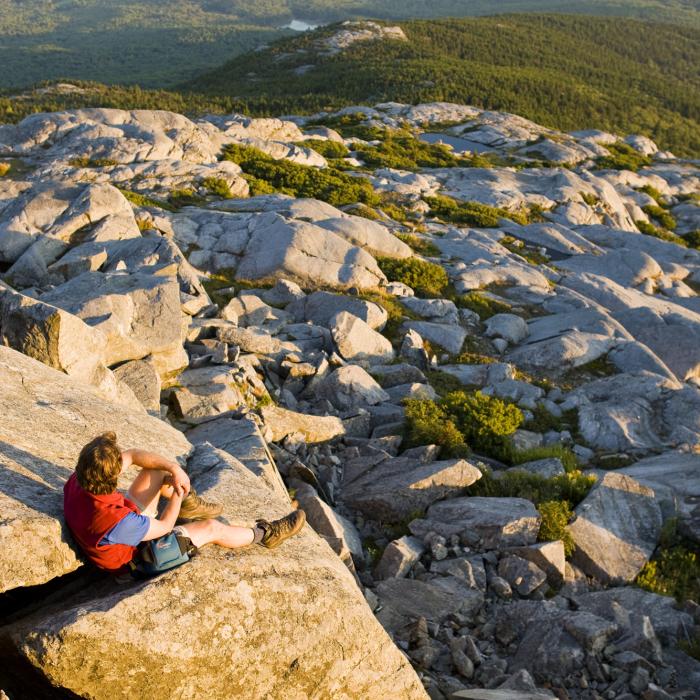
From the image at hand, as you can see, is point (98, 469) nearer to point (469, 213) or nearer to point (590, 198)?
point (469, 213)

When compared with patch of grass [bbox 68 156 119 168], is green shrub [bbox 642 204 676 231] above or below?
below

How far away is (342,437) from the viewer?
13.4 meters

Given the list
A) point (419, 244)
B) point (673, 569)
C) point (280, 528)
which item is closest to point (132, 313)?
point (280, 528)

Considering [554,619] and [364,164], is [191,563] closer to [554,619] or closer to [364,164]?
[554,619]

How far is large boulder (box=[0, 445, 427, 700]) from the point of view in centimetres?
542

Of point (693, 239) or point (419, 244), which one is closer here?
point (419, 244)

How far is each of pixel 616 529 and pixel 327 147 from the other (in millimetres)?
42962

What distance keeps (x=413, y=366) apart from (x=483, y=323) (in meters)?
5.67

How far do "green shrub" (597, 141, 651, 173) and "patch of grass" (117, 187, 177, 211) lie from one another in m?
51.0

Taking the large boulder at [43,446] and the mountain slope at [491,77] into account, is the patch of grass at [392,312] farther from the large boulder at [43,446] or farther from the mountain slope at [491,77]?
the mountain slope at [491,77]

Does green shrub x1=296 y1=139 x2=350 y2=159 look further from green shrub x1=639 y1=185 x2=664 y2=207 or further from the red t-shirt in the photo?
the red t-shirt

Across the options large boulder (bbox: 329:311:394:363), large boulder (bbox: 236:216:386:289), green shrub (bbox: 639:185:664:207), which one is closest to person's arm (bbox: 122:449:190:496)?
large boulder (bbox: 329:311:394:363)

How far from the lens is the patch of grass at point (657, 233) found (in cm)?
4503

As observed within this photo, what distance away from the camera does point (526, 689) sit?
7.20 m
